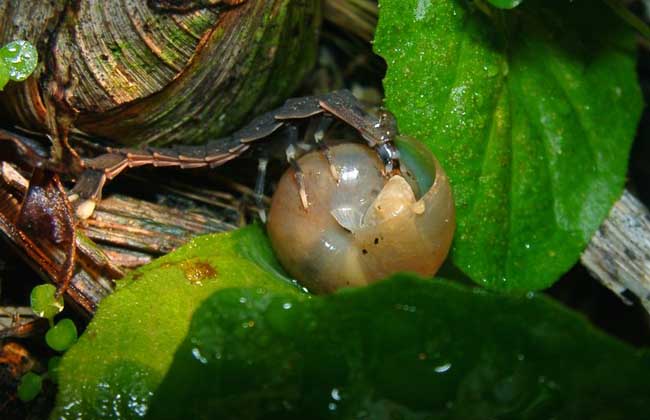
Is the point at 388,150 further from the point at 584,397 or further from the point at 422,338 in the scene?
the point at 584,397

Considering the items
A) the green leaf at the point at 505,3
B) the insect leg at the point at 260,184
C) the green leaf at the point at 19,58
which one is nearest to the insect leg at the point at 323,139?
the insect leg at the point at 260,184

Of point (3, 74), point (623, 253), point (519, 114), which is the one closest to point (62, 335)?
point (3, 74)

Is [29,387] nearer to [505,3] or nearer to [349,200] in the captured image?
[349,200]

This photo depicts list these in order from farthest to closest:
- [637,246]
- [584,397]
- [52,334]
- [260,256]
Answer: [637,246] < [260,256] < [52,334] < [584,397]

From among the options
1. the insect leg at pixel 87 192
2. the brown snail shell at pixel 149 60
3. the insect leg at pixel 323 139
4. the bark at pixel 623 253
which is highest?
the brown snail shell at pixel 149 60

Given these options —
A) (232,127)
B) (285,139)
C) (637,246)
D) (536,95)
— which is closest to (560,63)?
(536,95)

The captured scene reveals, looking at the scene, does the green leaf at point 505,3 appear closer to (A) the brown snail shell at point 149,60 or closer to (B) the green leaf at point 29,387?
(A) the brown snail shell at point 149,60

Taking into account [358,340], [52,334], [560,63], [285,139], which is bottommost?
[52,334]
